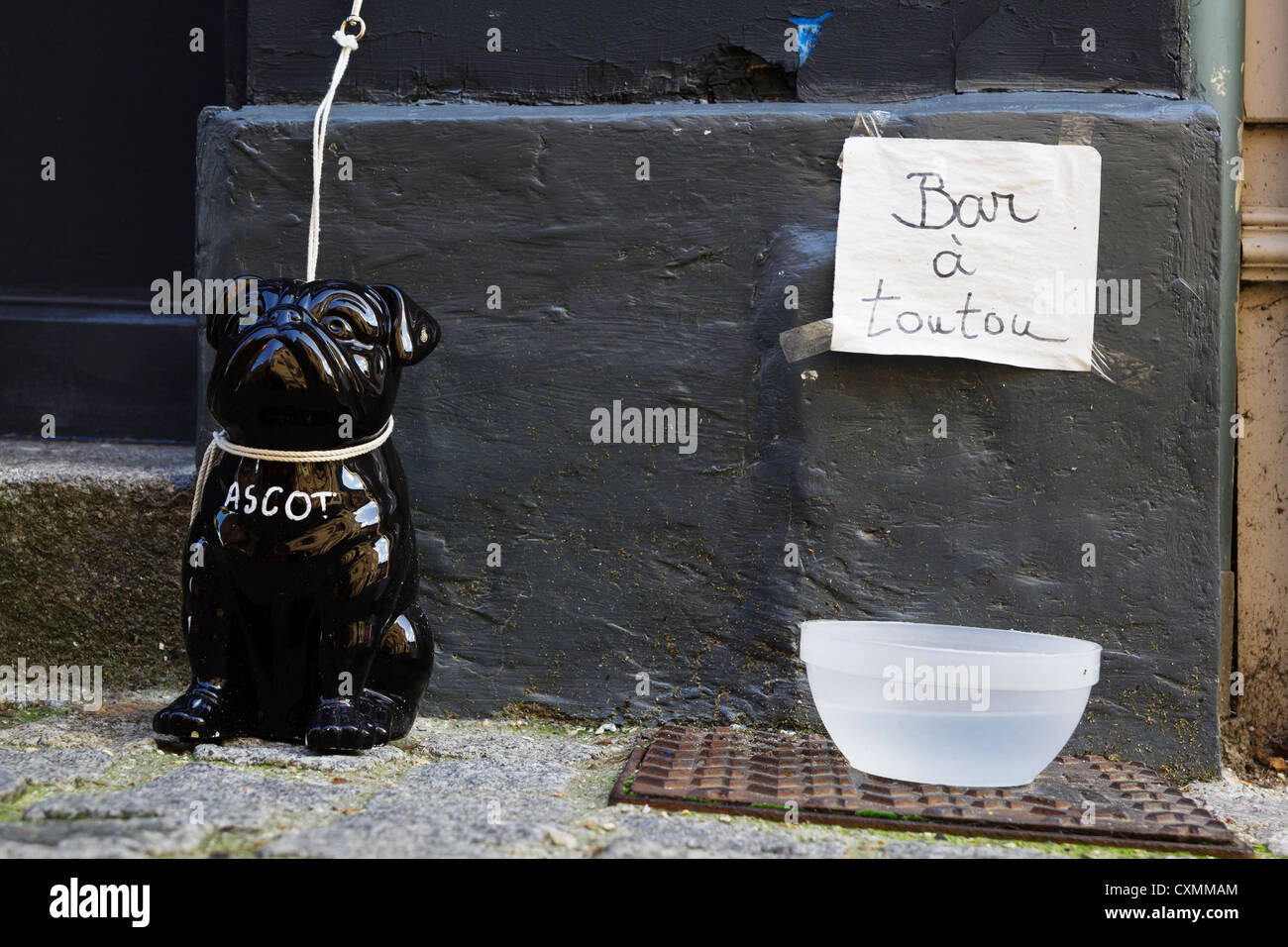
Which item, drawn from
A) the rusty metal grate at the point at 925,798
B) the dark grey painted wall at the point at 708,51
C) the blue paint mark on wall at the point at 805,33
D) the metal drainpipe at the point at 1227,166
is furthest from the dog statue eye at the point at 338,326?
the metal drainpipe at the point at 1227,166

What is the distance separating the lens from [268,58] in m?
2.36

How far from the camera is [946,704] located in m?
1.79

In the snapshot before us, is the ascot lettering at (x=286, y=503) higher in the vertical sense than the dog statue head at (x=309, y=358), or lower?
lower

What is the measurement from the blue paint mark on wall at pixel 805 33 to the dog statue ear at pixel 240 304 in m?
1.13

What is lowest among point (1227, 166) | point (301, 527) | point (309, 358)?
point (301, 527)

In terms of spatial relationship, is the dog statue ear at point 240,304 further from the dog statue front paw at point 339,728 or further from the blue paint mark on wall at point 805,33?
the blue paint mark on wall at point 805,33

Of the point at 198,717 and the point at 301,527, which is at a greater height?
the point at 301,527

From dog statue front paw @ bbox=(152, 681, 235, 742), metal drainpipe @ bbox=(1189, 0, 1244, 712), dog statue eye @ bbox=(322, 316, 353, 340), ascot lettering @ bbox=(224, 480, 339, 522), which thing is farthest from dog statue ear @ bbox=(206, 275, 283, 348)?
metal drainpipe @ bbox=(1189, 0, 1244, 712)

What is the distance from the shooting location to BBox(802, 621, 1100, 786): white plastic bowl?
1.77 metres

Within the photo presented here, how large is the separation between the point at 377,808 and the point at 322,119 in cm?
136

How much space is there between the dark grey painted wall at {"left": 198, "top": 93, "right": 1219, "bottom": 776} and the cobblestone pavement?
A: 0.26 m

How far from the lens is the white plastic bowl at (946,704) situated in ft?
5.81

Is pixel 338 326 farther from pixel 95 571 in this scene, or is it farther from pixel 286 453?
pixel 95 571

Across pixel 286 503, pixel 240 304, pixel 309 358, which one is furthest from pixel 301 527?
pixel 240 304
